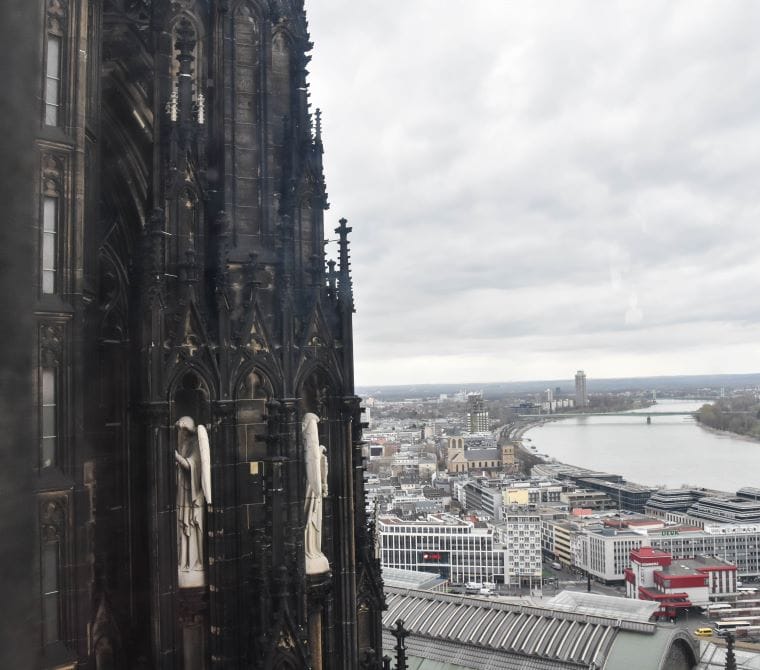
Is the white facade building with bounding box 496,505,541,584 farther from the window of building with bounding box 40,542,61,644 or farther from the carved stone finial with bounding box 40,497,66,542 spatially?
the carved stone finial with bounding box 40,497,66,542

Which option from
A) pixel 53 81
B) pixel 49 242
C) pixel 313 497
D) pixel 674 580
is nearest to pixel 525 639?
pixel 313 497

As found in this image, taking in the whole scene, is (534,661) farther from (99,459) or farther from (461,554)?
(461,554)

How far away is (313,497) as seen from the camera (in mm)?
8320

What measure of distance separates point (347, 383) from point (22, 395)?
22.5 feet

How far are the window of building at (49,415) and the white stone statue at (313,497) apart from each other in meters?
2.77

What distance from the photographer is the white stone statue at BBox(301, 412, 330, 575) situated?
8.30m

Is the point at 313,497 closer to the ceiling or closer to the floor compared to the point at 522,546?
closer to the ceiling

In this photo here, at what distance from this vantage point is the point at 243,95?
8406 millimetres

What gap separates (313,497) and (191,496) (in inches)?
54.4

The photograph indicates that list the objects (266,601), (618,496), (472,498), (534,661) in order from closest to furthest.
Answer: (266,601), (534,661), (618,496), (472,498)

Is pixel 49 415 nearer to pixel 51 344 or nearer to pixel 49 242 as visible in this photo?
pixel 51 344

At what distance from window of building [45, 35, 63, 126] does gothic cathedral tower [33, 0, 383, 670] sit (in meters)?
0.01

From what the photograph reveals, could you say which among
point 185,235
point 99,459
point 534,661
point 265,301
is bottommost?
point 534,661

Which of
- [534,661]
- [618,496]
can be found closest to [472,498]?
[618,496]
